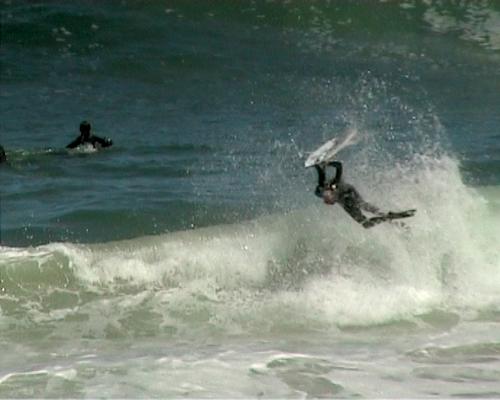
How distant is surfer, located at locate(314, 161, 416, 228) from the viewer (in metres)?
10.5

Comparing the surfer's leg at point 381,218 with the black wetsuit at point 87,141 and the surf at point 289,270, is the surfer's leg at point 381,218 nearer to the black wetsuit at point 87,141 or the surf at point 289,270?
the surf at point 289,270

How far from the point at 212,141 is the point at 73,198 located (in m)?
4.15

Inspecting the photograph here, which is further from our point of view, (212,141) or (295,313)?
(212,141)

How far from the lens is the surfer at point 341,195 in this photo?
1049cm

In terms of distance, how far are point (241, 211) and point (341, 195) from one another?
431cm

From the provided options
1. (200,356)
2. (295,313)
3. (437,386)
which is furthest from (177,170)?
(437,386)

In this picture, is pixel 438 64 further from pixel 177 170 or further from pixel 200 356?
pixel 200 356

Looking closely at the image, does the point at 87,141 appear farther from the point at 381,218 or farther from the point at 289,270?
the point at 381,218

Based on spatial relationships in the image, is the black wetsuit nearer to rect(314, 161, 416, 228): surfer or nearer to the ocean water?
the ocean water

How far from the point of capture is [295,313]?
10.6m

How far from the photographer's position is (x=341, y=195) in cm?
1070

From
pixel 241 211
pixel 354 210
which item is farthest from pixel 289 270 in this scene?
pixel 241 211

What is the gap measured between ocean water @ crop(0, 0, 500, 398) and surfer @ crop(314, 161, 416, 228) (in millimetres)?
725

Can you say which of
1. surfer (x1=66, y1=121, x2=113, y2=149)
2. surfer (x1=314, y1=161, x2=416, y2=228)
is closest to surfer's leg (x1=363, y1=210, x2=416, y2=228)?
surfer (x1=314, y1=161, x2=416, y2=228)
